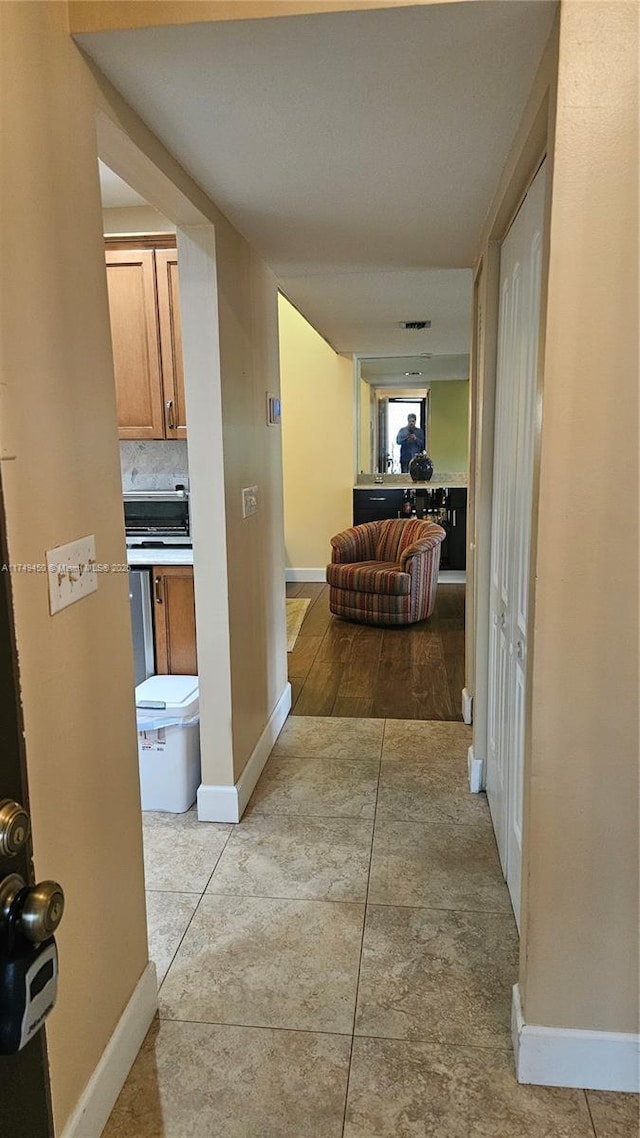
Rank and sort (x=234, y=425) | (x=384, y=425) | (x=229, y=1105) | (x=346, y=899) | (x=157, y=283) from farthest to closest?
(x=384, y=425) < (x=157, y=283) < (x=234, y=425) < (x=346, y=899) < (x=229, y=1105)

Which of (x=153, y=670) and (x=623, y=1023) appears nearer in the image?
(x=623, y=1023)

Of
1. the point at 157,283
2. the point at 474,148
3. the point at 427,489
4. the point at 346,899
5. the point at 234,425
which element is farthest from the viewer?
the point at 427,489

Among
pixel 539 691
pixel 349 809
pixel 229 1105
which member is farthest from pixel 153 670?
pixel 539 691

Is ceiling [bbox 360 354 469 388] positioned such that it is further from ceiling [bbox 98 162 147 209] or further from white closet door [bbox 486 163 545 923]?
white closet door [bbox 486 163 545 923]

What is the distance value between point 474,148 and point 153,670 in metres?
2.23

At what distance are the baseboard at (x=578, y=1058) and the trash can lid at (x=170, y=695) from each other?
62.0 inches

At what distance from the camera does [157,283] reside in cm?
290

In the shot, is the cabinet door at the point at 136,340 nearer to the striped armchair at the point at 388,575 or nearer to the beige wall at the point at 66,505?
the beige wall at the point at 66,505

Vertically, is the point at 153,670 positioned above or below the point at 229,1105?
above

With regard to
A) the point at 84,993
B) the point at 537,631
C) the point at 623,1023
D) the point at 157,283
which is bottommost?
the point at 623,1023

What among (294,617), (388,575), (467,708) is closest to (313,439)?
(294,617)

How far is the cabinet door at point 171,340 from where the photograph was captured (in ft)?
9.48

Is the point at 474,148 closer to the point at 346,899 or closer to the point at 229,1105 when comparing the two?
the point at 346,899

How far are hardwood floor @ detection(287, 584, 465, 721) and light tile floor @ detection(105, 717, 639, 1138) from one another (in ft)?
2.73
